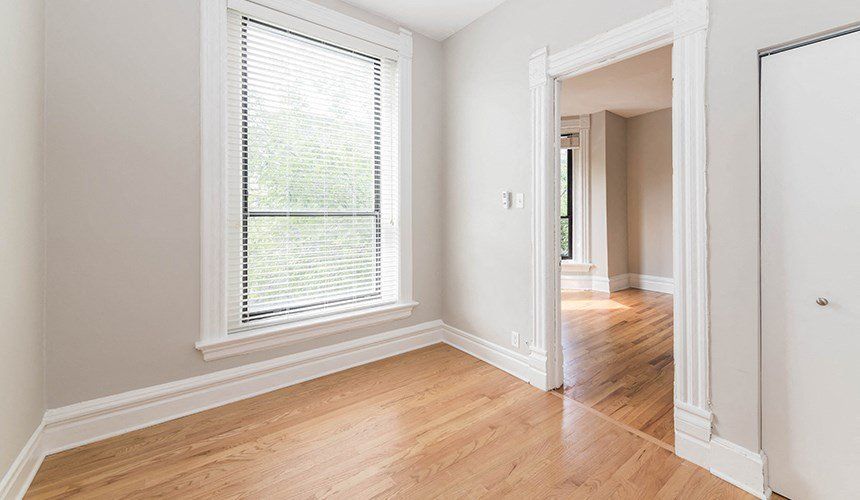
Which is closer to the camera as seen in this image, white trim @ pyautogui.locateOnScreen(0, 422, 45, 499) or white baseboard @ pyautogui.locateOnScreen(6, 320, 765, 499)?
white trim @ pyautogui.locateOnScreen(0, 422, 45, 499)

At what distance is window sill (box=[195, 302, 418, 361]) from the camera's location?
2.31 metres

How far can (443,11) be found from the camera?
2.89m

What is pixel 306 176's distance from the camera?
264 cm

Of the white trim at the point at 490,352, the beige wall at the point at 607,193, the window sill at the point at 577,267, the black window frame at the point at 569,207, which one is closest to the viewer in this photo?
the white trim at the point at 490,352

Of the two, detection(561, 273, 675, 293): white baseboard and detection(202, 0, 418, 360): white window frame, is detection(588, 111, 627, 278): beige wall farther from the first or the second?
detection(202, 0, 418, 360): white window frame

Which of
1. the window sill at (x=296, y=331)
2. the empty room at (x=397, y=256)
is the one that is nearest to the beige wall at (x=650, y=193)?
the empty room at (x=397, y=256)

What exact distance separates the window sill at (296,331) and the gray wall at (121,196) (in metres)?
0.11

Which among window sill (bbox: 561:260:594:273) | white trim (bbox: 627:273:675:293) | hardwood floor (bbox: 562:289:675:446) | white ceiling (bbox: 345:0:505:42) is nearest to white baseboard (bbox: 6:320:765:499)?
hardwood floor (bbox: 562:289:675:446)

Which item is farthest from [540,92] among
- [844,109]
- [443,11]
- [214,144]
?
[214,144]

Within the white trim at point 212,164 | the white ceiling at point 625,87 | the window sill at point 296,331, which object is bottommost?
the window sill at point 296,331

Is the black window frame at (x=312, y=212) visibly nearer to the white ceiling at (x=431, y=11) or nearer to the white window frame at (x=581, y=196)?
the white ceiling at (x=431, y=11)

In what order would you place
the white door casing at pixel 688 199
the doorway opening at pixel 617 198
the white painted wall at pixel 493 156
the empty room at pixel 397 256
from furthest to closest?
the doorway opening at pixel 617 198 → the white painted wall at pixel 493 156 → the white door casing at pixel 688 199 → the empty room at pixel 397 256

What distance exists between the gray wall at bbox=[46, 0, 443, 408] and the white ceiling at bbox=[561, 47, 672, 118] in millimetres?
3630

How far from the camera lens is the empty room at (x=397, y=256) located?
1.50 m
